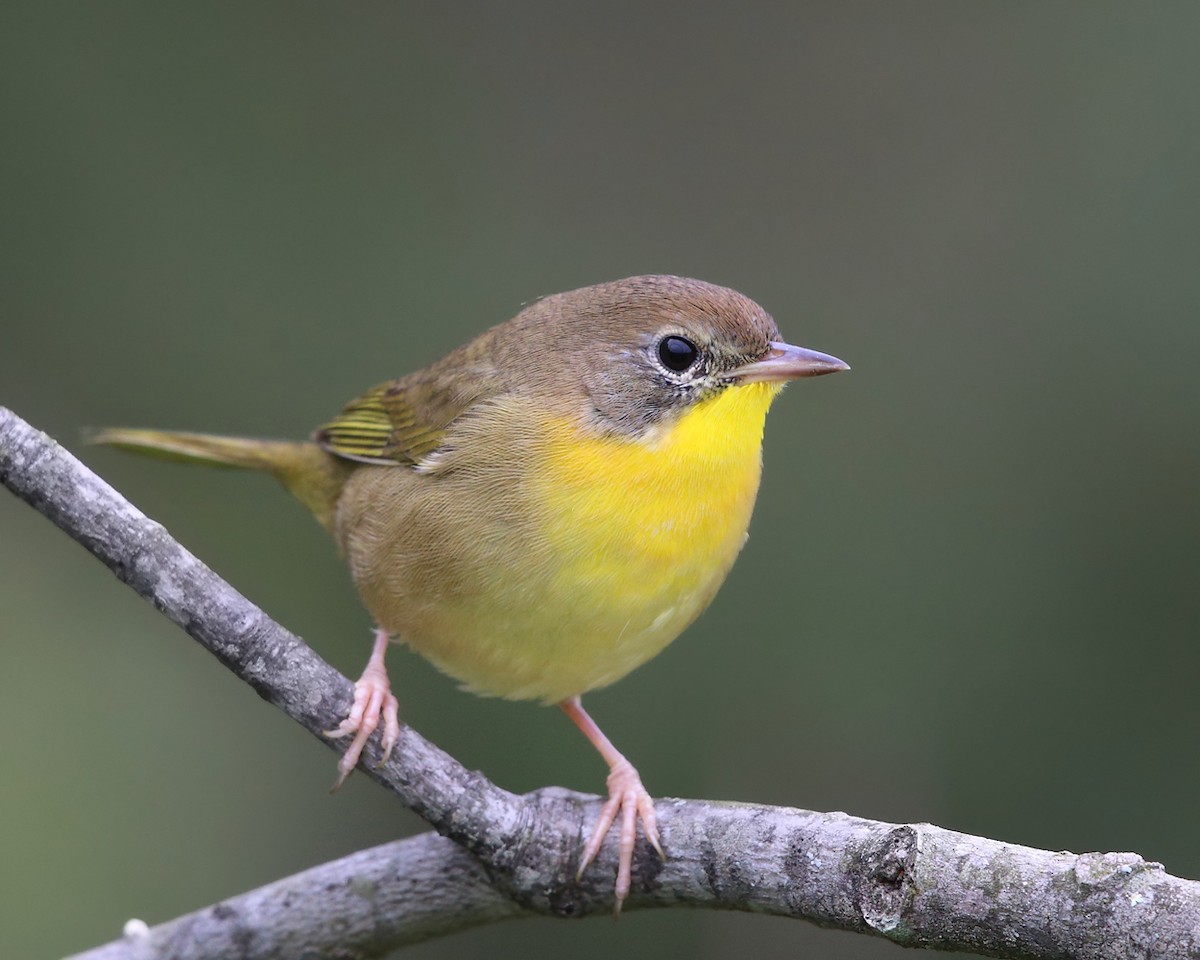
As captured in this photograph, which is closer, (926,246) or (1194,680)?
(1194,680)

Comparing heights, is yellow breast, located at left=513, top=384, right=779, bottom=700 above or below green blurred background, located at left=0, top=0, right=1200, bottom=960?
below

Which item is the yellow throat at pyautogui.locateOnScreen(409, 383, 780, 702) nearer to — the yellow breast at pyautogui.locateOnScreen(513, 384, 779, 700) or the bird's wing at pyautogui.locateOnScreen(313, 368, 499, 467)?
the yellow breast at pyautogui.locateOnScreen(513, 384, 779, 700)

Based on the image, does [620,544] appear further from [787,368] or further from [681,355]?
[787,368]

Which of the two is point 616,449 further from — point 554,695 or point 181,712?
point 181,712

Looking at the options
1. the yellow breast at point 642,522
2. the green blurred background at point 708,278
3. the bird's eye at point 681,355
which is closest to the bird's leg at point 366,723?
the yellow breast at point 642,522

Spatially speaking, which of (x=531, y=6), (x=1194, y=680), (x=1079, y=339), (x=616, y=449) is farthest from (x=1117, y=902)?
(x=531, y=6)

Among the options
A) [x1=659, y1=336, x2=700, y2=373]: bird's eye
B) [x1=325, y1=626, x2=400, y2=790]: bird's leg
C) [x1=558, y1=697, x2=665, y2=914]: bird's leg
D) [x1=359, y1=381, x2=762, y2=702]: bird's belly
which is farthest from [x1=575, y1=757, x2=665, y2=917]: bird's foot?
[x1=659, y1=336, x2=700, y2=373]: bird's eye

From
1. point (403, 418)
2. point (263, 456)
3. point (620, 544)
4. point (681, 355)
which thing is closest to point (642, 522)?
point (620, 544)
